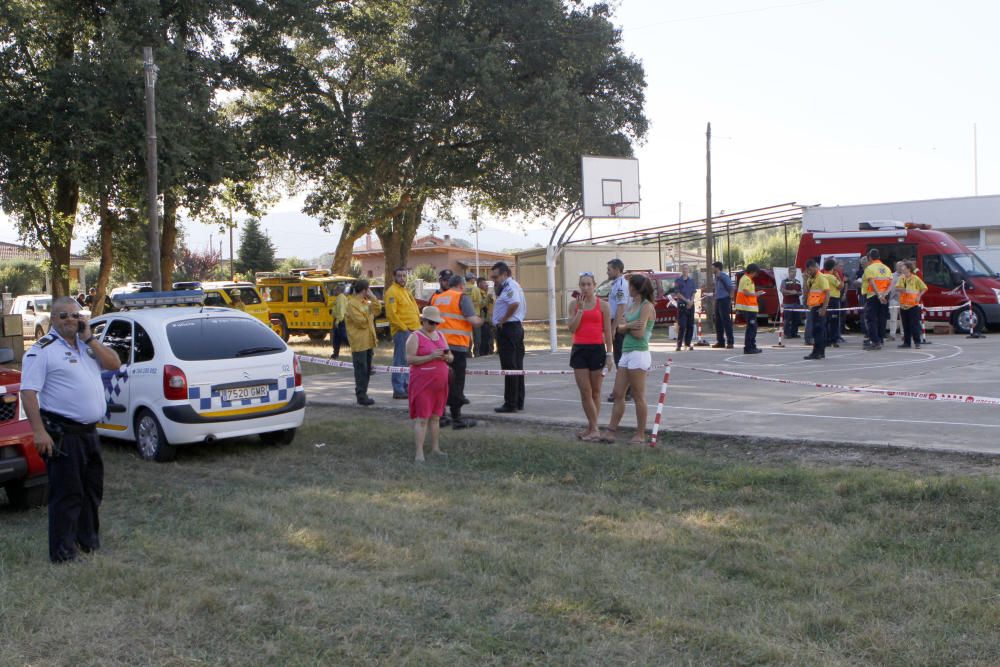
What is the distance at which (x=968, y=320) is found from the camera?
67.8ft

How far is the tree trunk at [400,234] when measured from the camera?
120ft

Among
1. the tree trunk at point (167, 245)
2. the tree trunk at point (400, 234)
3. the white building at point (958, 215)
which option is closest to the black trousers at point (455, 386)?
the tree trunk at point (167, 245)

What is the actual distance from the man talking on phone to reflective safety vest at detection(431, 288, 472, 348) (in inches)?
195

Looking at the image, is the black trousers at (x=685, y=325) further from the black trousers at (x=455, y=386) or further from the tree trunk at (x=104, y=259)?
the tree trunk at (x=104, y=259)

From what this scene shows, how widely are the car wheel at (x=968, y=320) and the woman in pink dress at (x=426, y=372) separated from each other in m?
15.1

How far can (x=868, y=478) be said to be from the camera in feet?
23.0

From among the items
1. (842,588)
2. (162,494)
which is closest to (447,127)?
(162,494)

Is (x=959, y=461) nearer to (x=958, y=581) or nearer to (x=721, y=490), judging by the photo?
(x=721, y=490)

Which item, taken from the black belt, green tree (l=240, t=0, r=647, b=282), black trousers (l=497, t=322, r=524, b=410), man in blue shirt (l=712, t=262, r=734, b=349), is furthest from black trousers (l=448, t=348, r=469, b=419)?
green tree (l=240, t=0, r=647, b=282)

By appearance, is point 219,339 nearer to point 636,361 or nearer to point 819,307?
point 636,361

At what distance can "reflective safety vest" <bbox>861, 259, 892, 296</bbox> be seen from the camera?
17422mm

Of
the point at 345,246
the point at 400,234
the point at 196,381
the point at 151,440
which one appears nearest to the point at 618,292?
the point at 196,381

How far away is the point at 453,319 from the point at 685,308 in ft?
34.1

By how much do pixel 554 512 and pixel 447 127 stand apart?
24.5 meters
